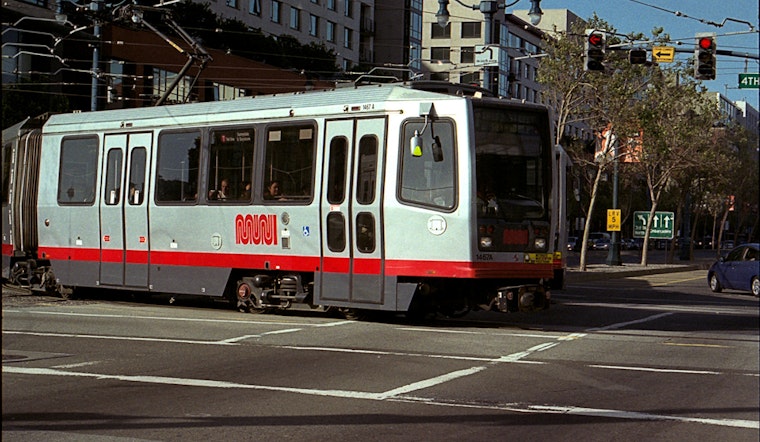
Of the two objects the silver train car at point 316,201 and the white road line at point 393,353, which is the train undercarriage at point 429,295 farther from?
the white road line at point 393,353

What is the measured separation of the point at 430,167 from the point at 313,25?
174 ft

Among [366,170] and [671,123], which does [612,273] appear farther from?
[366,170]

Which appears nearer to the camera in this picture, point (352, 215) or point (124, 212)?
point (352, 215)

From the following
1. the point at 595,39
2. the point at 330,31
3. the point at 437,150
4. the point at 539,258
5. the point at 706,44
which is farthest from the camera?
the point at 330,31

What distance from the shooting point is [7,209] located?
20984mm

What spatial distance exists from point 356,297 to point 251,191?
285 cm

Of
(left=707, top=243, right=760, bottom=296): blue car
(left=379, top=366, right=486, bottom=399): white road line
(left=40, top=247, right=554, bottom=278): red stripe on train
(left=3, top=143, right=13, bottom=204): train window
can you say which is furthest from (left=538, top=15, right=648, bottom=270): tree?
(left=379, top=366, right=486, bottom=399): white road line

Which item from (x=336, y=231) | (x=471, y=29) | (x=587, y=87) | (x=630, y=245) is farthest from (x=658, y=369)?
(x=630, y=245)

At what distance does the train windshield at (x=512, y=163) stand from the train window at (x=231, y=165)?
423 cm

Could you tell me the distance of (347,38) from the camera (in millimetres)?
69875

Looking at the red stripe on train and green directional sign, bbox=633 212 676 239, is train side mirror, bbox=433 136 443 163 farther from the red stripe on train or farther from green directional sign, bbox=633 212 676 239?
green directional sign, bbox=633 212 676 239

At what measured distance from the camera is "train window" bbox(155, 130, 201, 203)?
681 inches

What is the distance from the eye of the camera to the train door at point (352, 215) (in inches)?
585

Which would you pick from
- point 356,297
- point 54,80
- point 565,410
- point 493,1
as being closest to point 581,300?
point 493,1
